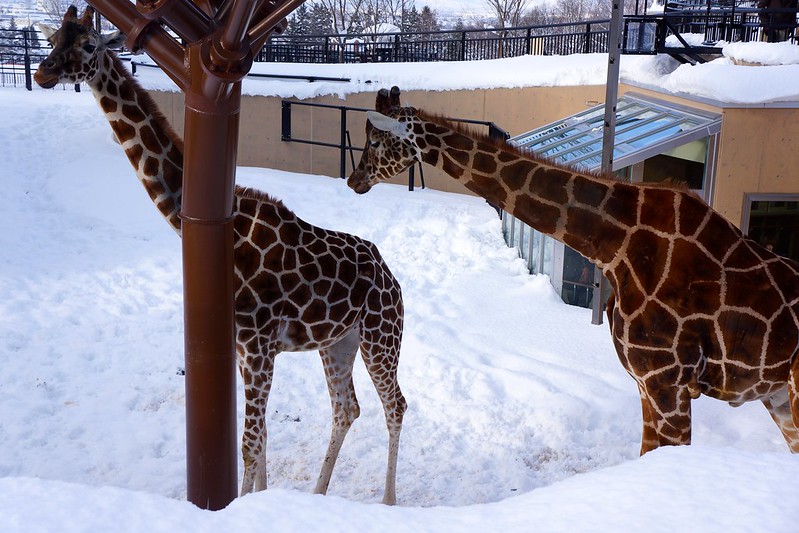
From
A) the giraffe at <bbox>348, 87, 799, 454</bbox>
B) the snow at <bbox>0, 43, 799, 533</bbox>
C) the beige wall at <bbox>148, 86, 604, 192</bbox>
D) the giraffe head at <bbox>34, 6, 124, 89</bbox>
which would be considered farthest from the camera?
the beige wall at <bbox>148, 86, 604, 192</bbox>

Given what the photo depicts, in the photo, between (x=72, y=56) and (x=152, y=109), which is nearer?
(x=72, y=56)

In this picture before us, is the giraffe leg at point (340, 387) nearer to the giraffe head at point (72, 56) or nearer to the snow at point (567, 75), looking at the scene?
the giraffe head at point (72, 56)

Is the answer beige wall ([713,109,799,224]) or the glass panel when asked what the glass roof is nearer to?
beige wall ([713,109,799,224])

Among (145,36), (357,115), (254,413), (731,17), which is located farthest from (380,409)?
(357,115)

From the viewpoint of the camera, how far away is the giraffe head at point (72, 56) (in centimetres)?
512

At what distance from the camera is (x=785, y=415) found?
5.15 meters

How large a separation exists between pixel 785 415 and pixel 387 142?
2.99 meters

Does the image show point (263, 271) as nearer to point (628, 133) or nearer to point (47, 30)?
point (47, 30)

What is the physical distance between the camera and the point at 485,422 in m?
6.71

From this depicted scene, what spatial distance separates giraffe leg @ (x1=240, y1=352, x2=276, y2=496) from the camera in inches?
205

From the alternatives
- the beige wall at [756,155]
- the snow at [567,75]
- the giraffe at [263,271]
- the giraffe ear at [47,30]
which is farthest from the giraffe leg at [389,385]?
the snow at [567,75]

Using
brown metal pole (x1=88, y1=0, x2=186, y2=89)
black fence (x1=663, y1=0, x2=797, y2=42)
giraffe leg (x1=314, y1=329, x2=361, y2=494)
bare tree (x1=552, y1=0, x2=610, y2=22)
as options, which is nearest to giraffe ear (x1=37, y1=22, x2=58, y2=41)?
brown metal pole (x1=88, y1=0, x2=186, y2=89)

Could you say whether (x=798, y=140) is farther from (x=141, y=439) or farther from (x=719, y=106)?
(x=141, y=439)

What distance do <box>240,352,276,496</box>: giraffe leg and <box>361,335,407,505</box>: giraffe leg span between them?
75 centimetres
